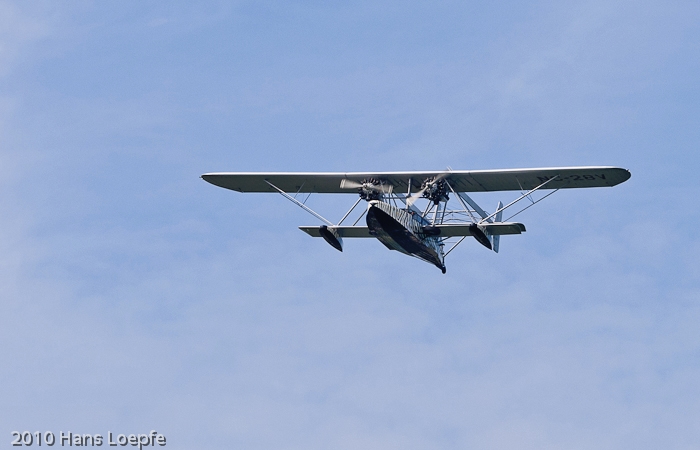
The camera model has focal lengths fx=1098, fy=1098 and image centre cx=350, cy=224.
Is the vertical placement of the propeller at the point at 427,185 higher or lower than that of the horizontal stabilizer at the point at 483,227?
higher

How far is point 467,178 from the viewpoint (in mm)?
49906

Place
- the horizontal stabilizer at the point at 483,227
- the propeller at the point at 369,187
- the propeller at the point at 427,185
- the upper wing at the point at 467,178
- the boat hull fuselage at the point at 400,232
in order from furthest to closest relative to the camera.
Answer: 1. the propeller at the point at 427,185
2. the propeller at the point at 369,187
3. the upper wing at the point at 467,178
4. the horizontal stabilizer at the point at 483,227
5. the boat hull fuselage at the point at 400,232

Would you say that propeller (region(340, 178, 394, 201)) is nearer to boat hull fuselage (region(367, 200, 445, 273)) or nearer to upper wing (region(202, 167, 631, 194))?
upper wing (region(202, 167, 631, 194))

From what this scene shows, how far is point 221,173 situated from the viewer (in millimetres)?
54219

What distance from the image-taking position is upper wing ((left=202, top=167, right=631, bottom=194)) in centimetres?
4891

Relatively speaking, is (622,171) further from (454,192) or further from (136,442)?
(136,442)

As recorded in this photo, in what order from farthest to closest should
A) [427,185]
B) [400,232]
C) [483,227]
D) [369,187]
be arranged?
[369,187], [427,185], [400,232], [483,227]

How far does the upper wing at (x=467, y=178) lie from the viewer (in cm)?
4891

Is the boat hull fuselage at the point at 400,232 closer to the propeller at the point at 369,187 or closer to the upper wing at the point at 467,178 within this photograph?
the propeller at the point at 369,187

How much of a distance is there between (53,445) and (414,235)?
19552 mm

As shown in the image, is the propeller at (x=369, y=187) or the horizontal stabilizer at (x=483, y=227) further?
the propeller at (x=369, y=187)

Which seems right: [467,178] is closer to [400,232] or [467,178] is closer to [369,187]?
[369,187]

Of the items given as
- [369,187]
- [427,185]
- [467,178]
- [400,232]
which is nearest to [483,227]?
[400,232]

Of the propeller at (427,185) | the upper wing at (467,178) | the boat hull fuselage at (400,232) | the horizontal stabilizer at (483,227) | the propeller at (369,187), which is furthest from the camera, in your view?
the propeller at (427,185)
